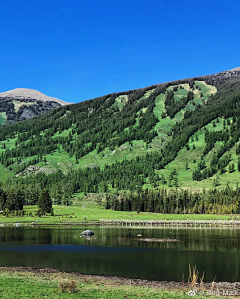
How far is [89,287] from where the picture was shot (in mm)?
40688

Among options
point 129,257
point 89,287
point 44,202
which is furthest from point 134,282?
point 44,202

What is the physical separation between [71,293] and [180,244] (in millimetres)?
56123

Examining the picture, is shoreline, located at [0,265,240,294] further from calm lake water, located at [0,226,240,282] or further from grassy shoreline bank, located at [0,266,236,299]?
calm lake water, located at [0,226,240,282]

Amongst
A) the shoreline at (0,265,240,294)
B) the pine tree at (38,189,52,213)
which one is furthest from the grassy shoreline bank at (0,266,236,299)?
the pine tree at (38,189,52,213)

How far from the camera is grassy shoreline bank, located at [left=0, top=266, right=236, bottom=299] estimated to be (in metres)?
35.8

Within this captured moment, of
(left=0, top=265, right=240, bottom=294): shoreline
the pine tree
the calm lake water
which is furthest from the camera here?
the pine tree

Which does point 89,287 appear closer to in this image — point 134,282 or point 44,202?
point 134,282

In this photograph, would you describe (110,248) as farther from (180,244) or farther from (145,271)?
(145,271)

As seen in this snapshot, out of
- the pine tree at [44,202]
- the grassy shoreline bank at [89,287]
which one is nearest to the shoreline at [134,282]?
the grassy shoreline bank at [89,287]

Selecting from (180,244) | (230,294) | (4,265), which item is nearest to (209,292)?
(230,294)

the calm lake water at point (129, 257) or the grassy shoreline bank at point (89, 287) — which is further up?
the grassy shoreline bank at point (89, 287)

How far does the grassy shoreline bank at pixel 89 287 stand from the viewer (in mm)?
35844

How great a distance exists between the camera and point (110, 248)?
78688 millimetres

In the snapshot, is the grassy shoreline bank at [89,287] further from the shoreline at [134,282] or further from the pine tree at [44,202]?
the pine tree at [44,202]
